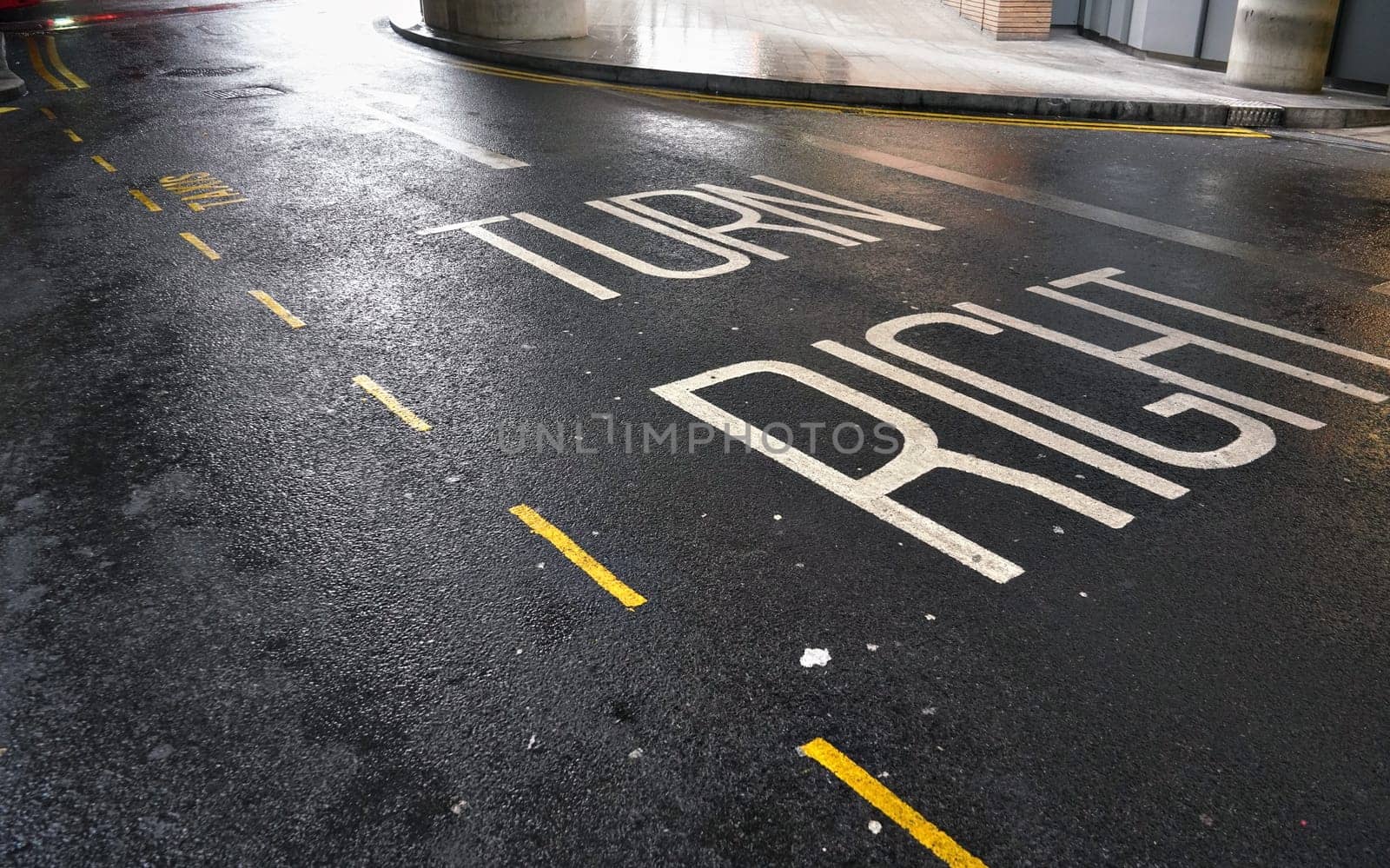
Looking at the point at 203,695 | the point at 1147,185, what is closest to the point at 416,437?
the point at 203,695

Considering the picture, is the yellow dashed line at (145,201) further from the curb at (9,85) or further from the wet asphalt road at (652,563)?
the curb at (9,85)

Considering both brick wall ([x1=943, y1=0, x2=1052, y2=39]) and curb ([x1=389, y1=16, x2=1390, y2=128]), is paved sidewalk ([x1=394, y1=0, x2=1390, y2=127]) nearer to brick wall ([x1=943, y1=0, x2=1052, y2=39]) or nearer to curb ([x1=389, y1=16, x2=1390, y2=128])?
curb ([x1=389, y1=16, x2=1390, y2=128])

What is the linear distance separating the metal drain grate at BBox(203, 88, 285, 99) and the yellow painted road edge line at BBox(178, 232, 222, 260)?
616 cm

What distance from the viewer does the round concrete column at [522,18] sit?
17.2m

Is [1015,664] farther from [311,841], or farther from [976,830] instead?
[311,841]

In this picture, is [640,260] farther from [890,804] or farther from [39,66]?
[39,66]

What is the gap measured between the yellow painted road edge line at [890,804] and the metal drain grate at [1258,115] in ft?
39.7

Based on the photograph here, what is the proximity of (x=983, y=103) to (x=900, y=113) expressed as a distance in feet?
3.42

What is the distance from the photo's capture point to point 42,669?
3.51 m

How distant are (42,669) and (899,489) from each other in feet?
10.5

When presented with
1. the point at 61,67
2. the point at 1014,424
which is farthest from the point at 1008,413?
the point at 61,67

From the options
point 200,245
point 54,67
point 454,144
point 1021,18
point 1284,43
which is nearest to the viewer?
point 200,245

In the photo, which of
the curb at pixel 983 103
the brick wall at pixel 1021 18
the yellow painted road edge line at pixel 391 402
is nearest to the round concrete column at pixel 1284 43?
the curb at pixel 983 103

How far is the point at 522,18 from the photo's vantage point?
1723cm
